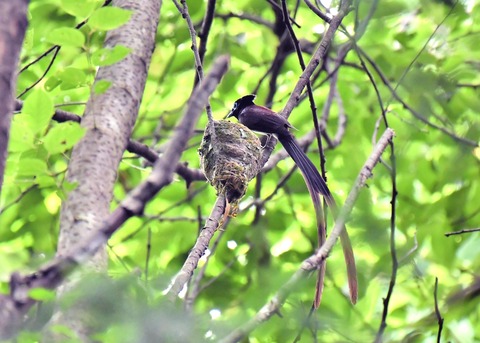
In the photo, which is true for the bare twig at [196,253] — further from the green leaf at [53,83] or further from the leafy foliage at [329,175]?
the green leaf at [53,83]

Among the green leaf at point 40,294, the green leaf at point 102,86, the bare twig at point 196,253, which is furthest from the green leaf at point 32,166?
the green leaf at point 40,294

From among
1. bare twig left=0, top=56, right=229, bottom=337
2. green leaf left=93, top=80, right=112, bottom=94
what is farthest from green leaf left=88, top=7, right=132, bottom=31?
bare twig left=0, top=56, right=229, bottom=337

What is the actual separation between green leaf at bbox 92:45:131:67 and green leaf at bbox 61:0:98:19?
0.52 feet

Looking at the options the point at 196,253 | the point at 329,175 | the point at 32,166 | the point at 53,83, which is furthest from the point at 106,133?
the point at 329,175

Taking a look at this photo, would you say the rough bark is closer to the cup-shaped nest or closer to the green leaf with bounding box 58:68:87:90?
the green leaf with bounding box 58:68:87:90

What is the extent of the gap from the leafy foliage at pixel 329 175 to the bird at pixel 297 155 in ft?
0.80

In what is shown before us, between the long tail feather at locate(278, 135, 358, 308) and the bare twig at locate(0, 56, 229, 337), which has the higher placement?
the long tail feather at locate(278, 135, 358, 308)

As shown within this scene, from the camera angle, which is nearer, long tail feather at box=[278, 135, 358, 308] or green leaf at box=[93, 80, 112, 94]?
green leaf at box=[93, 80, 112, 94]

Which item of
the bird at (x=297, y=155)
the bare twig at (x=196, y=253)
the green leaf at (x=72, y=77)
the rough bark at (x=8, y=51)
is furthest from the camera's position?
the bird at (x=297, y=155)

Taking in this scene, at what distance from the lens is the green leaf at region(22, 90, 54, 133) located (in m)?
2.86

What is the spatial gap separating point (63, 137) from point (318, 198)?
5.78 ft

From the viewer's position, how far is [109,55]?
283 centimetres

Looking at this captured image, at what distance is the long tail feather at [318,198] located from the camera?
3193 mm

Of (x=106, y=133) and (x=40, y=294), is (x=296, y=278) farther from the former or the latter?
(x=106, y=133)
